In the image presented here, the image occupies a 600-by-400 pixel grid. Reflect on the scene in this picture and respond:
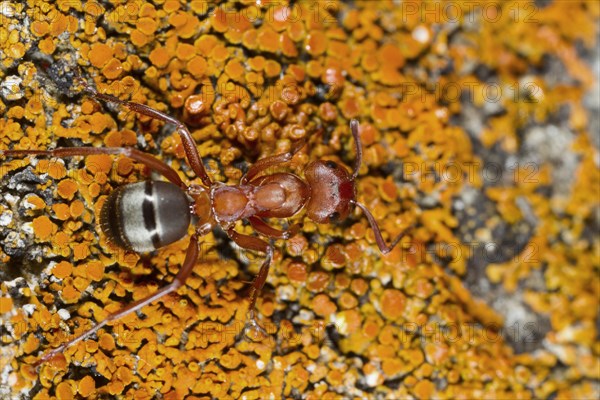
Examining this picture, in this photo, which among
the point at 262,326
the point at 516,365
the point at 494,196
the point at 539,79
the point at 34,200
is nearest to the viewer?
the point at 34,200

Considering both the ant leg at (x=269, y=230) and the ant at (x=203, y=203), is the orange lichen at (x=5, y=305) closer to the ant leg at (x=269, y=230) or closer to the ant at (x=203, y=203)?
the ant at (x=203, y=203)

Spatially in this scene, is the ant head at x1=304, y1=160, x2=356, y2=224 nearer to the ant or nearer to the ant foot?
the ant

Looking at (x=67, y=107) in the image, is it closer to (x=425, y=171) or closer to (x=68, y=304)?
(x=68, y=304)

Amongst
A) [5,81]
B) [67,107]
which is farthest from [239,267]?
[5,81]

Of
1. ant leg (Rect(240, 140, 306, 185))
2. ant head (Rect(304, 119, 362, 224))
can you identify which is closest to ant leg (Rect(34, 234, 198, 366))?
ant leg (Rect(240, 140, 306, 185))

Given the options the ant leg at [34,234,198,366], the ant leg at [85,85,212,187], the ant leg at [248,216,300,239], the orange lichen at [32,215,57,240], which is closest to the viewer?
the ant leg at [34,234,198,366]

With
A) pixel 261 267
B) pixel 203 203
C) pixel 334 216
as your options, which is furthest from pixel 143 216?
pixel 334 216

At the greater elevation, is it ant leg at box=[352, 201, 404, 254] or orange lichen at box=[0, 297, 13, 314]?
ant leg at box=[352, 201, 404, 254]

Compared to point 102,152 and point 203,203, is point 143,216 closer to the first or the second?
point 102,152
